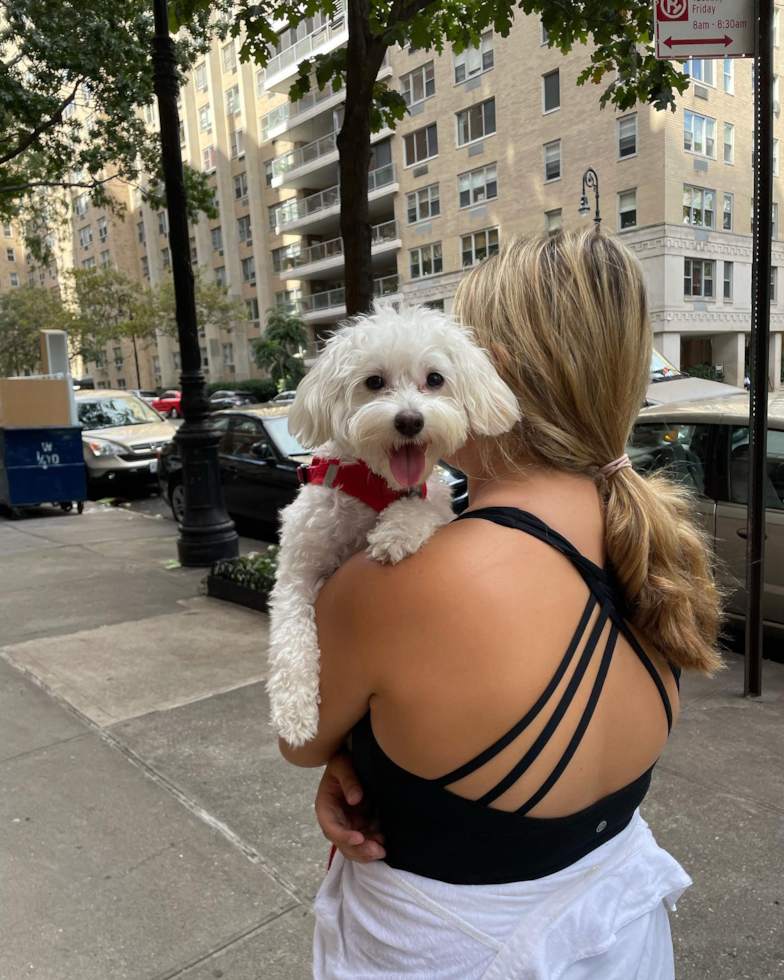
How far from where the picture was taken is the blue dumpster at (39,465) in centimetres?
1055

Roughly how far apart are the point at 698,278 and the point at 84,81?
25.8 m

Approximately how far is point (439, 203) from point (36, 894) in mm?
37543

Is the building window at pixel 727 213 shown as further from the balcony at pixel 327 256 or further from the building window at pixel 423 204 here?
the balcony at pixel 327 256

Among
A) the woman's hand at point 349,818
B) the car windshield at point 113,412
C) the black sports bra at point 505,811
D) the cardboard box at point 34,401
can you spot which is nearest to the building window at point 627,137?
the car windshield at point 113,412

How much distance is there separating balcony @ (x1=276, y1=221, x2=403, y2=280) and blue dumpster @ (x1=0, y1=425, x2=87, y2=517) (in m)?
30.7

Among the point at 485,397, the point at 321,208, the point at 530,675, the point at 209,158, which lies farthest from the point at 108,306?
the point at 530,675

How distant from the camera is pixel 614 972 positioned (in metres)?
1.23

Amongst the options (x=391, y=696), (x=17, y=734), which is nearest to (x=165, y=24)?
(x=17, y=734)

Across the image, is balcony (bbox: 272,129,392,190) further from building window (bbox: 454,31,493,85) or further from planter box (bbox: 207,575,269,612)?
planter box (bbox: 207,575,269,612)

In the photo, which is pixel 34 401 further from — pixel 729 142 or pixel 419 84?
pixel 419 84

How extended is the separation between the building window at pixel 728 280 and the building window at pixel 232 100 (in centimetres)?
3507

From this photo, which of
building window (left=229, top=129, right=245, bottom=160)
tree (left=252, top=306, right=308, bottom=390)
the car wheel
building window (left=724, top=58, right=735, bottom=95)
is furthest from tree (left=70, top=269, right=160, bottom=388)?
the car wheel

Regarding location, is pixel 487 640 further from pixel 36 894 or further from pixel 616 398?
pixel 36 894

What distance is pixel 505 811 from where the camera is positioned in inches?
43.7
